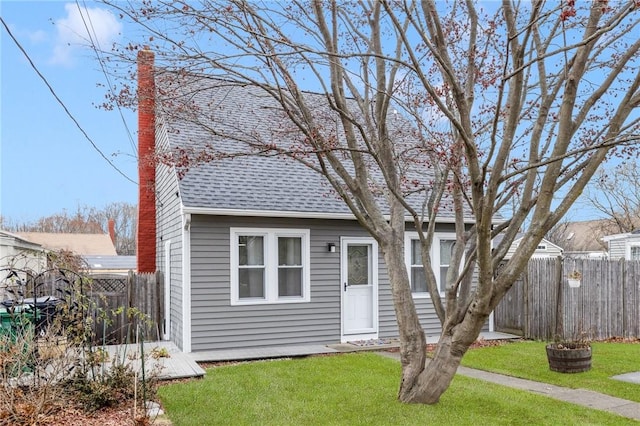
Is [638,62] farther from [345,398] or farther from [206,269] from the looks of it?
[206,269]

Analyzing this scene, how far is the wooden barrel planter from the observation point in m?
7.82

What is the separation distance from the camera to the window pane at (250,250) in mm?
9922

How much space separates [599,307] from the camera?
37.5 ft

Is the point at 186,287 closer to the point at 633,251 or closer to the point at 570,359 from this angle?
the point at 570,359

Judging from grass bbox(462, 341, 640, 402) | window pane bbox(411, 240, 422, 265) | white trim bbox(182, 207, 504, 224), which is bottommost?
grass bbox(462, 341, 640, 402)

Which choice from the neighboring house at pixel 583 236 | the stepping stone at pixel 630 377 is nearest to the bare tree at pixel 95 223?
the neighboring house at pixel 583 236

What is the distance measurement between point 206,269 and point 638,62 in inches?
287

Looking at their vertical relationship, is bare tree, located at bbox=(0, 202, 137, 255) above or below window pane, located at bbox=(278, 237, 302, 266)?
above

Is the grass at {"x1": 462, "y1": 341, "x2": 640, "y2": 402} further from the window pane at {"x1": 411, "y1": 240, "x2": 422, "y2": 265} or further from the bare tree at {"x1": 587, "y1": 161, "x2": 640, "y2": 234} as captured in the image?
the bare tree at {"x1": 587, "y1": 161, "x2": 640, "y2": 234}

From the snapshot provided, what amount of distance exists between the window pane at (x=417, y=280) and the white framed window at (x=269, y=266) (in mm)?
2554

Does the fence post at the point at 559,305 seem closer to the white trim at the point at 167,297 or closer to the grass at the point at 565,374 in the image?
the grass at the point at 565,374

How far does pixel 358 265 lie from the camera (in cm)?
1109

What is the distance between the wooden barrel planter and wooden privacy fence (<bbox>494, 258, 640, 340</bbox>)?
2985mm

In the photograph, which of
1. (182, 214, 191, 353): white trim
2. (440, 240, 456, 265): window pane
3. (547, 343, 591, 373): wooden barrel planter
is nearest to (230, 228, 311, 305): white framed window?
(182, 214, 191, 353): white trim
